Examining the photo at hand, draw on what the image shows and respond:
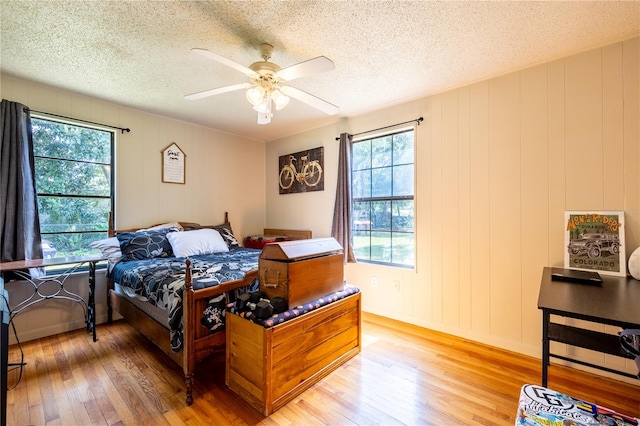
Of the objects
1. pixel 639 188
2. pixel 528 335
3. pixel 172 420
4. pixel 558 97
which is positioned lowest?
pixel 172 420

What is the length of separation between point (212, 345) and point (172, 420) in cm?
42

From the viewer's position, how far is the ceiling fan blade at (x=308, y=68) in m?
1.55

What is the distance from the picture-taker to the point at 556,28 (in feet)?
5.91

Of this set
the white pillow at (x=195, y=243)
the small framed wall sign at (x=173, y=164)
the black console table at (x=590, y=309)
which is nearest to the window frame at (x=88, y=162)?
the small framed wall sign at (x=173, y=164)

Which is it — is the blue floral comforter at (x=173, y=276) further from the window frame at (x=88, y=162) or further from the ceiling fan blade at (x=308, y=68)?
the ceiling fan blade at (x=308, y=68)

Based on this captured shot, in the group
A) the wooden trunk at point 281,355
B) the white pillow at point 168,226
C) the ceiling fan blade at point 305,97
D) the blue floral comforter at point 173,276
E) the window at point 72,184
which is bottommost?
the wooden trunk at point 281,355

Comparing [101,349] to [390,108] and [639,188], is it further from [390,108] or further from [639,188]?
[639,188]

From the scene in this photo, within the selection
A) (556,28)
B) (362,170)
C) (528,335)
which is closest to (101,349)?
(362,170)

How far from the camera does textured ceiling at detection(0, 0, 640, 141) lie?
5.36 feet

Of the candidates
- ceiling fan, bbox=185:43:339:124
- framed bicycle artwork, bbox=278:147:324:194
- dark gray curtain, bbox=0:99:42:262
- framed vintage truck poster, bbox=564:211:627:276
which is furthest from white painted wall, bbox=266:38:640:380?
dark gray curtain, bbox=0:99:42:262

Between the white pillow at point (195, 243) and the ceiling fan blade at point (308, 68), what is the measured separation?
2045mm

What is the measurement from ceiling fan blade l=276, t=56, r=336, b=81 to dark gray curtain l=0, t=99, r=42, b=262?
2.44 meters

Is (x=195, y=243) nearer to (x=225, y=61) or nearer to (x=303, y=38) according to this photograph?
(x=225, y=61)

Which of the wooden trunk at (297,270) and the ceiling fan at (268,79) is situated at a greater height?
the ceiling fan at (268,79)
